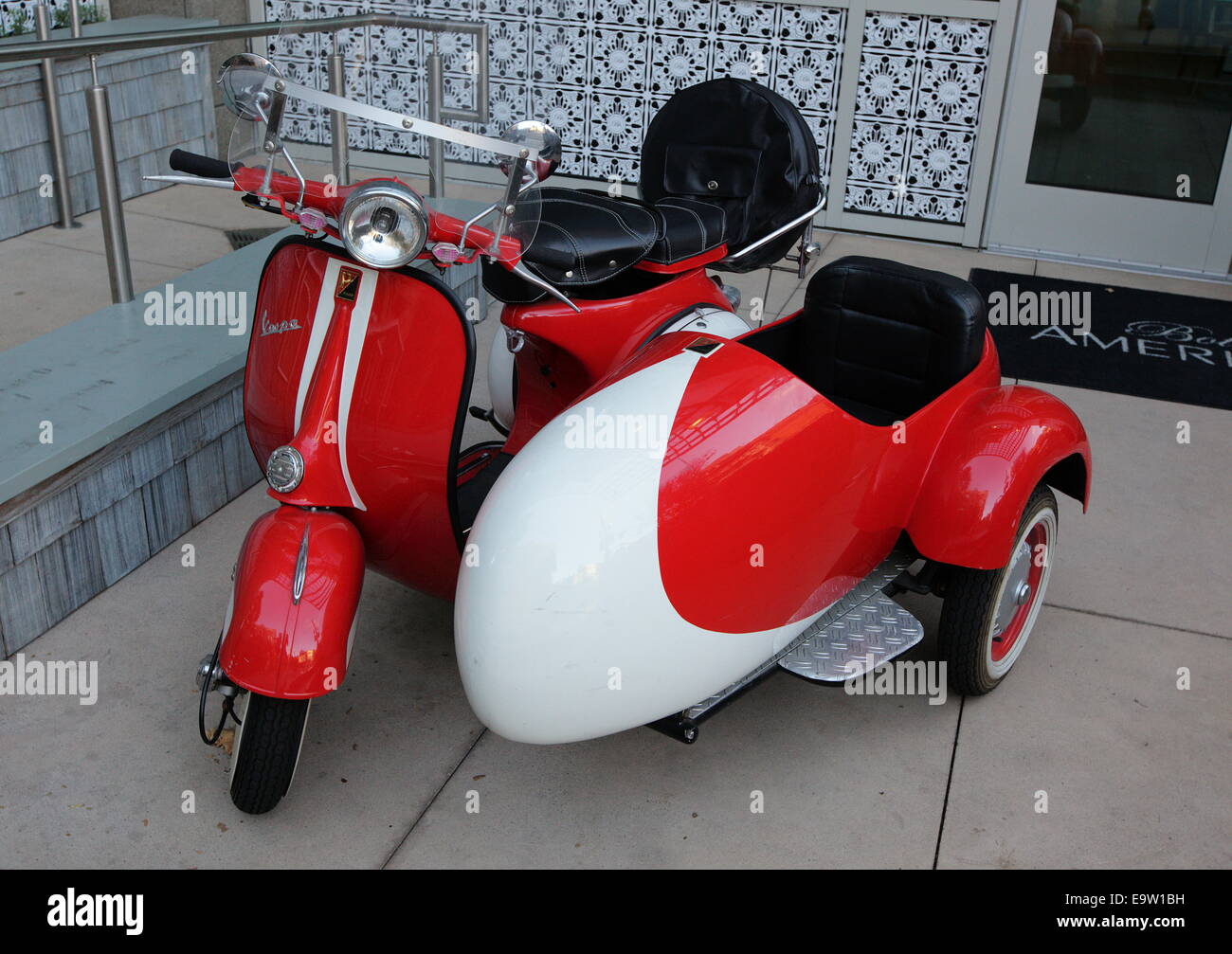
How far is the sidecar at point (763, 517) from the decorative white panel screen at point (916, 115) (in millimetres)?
3087

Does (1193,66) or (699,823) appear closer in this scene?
(699,823)

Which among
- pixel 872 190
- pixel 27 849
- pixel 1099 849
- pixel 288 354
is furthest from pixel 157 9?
pixel 1099 849

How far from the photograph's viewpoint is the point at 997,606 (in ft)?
7.90

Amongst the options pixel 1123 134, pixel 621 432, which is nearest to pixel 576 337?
pixel 621 432

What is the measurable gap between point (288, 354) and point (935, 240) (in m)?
4.00

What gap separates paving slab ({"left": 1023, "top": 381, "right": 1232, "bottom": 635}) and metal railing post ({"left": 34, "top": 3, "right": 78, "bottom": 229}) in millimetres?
3999

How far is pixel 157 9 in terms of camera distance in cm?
600

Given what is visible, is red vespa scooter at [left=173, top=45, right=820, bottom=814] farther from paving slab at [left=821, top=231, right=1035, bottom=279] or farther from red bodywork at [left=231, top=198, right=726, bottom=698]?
paving slab at [left=821, top=231, right=1035, bottom=279]

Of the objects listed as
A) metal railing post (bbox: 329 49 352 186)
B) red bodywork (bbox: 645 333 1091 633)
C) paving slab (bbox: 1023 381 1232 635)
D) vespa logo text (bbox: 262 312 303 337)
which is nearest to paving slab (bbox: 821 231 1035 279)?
paving slab (bbox: 1023 381 1232 635)

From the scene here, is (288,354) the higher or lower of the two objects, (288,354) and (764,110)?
the lower

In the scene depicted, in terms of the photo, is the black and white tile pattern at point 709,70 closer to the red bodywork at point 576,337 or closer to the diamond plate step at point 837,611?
the red bodywork at point 576,337

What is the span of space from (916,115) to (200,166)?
3.95 m

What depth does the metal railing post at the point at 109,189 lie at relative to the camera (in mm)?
3158

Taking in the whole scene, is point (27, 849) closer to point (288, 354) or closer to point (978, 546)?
point (288, 354)
